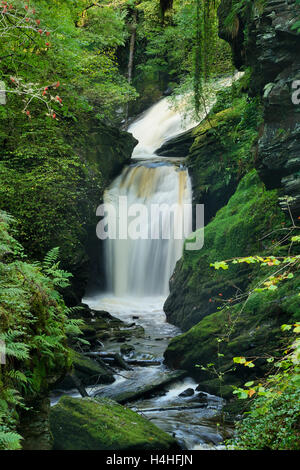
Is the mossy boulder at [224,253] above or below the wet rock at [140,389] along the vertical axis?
above

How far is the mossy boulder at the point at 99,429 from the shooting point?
15.0 feet

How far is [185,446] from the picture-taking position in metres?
5.55

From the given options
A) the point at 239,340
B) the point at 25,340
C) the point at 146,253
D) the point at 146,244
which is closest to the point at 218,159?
the point at 146,244

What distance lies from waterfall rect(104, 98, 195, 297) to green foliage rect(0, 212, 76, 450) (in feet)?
34.7

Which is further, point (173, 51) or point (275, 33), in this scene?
point (173, 51)

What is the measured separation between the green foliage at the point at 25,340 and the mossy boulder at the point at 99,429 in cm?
71

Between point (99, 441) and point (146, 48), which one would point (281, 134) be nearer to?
point (99, 441)

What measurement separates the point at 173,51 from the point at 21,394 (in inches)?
948

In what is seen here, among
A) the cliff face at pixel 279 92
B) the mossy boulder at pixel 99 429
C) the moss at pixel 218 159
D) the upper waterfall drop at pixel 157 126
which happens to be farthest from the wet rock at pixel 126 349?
the upper waterfall drop at pixel 157 126

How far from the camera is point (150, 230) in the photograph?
635 inches

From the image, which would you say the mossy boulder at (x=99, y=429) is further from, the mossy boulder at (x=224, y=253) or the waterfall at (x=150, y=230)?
the waterfall at (x=150, y=230)

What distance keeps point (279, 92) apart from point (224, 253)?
14.4ft
